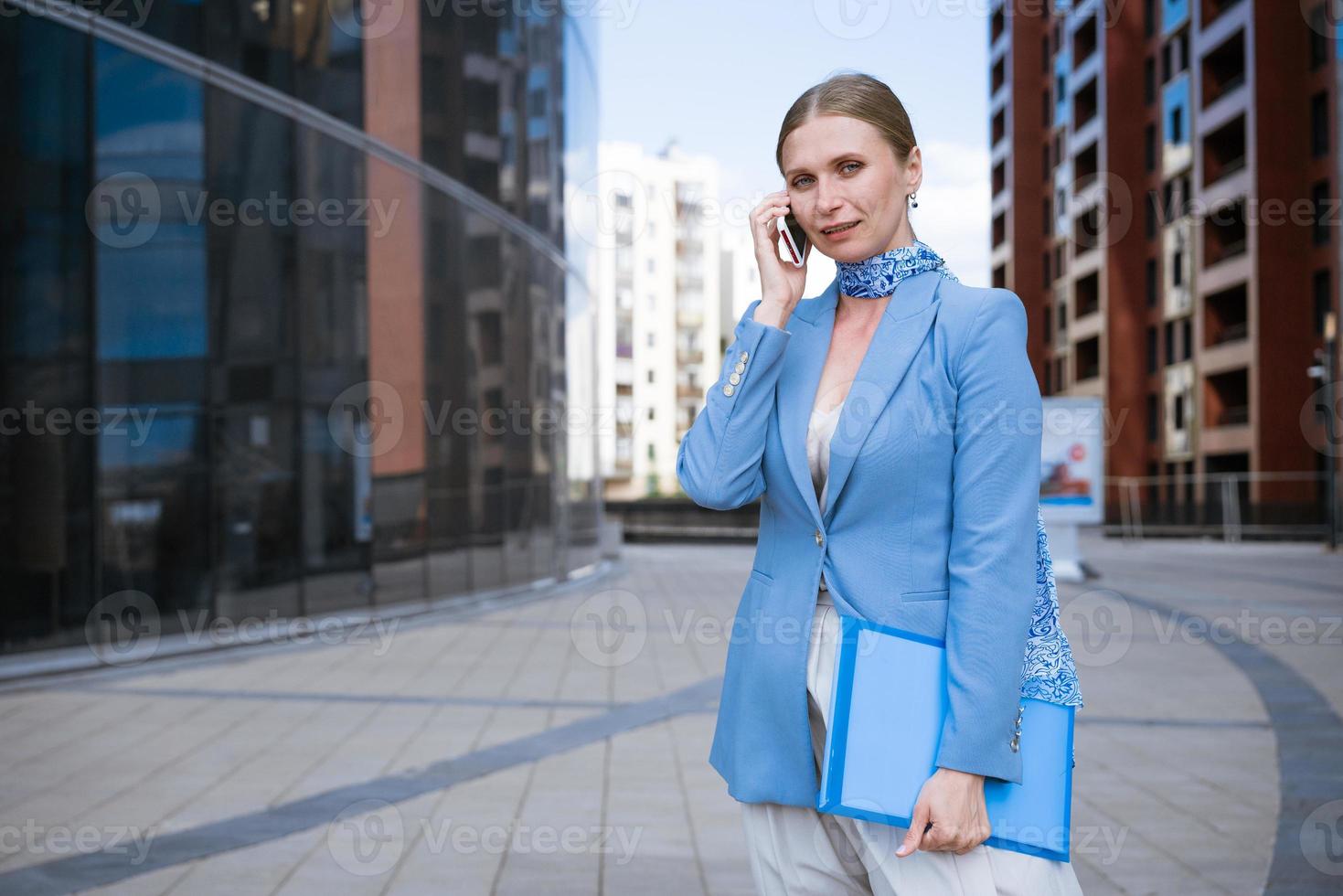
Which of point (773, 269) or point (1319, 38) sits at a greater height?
point (1319, 38)

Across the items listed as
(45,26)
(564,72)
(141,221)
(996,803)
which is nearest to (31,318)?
(141,221)

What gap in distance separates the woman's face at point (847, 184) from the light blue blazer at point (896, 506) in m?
0.11

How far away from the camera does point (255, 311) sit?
11.7 metres

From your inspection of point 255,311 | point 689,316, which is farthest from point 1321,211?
point 689,316

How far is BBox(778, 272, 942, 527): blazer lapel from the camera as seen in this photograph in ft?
6.63

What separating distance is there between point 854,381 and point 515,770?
4621mm

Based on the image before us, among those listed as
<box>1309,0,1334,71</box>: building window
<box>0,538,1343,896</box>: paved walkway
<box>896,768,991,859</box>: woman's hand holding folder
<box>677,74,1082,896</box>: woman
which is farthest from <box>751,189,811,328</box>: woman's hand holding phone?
<box>1309,0,1334,71</box>: building window

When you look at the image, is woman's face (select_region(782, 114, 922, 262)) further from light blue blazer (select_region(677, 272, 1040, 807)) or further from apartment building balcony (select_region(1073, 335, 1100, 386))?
apartment building balcony (select_region(1073, 335, 1100, 386))

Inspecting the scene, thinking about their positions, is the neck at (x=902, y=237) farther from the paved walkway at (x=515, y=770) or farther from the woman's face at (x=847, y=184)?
the paved walkway at (x=515, y=770)

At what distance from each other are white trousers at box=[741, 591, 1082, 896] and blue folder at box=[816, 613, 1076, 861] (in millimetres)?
44

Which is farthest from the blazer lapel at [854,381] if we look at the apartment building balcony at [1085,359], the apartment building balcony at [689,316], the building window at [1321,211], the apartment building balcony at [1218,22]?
the apartment building balcony at [689,316]

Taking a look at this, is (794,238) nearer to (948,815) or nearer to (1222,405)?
(948,815)

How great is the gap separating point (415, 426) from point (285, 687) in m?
5.40

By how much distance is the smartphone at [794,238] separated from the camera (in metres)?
2.15
